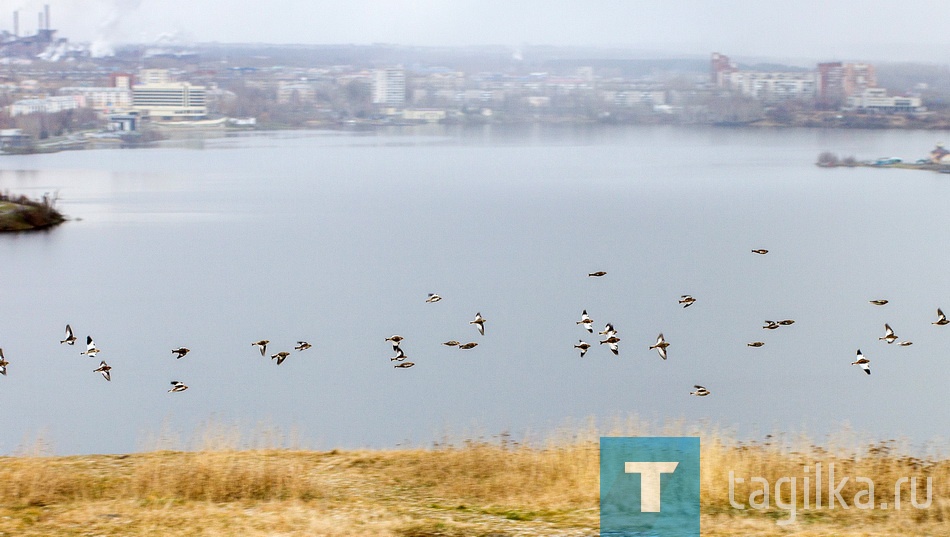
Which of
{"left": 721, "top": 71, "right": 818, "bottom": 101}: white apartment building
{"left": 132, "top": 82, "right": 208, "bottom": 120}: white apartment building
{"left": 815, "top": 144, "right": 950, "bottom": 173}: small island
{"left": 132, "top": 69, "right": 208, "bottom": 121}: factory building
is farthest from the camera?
{"left": 721, "top": 71, "right": 818, "bottom": 101}: white apartment building

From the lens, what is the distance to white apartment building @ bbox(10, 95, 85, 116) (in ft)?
330

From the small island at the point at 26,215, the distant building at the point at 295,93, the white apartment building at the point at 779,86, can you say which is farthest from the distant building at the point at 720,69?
the small island at the point at 26,215

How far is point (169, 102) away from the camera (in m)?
114

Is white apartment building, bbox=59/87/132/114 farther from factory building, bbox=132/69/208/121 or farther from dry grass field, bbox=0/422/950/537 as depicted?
dry grass field, bbox=0/422/950/537

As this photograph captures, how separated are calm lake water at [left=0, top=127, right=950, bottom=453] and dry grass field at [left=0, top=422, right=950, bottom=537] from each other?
3.87 meters

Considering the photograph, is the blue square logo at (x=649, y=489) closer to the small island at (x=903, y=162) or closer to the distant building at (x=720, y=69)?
the small island at (x=903, y=162)

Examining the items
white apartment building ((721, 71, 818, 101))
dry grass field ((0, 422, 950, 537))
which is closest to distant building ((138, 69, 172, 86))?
white apartment building ((721, 71, 818, 101))

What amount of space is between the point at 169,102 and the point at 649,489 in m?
111

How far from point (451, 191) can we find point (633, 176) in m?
12.5

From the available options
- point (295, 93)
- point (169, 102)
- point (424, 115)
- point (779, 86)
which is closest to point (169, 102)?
point (169, 102)

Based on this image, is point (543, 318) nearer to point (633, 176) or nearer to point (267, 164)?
point (633, 176)

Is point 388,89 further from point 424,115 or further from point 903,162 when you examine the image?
point 903,162

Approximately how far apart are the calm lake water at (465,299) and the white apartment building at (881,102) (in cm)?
3804

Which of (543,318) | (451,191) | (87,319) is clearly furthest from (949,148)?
(87,319)
